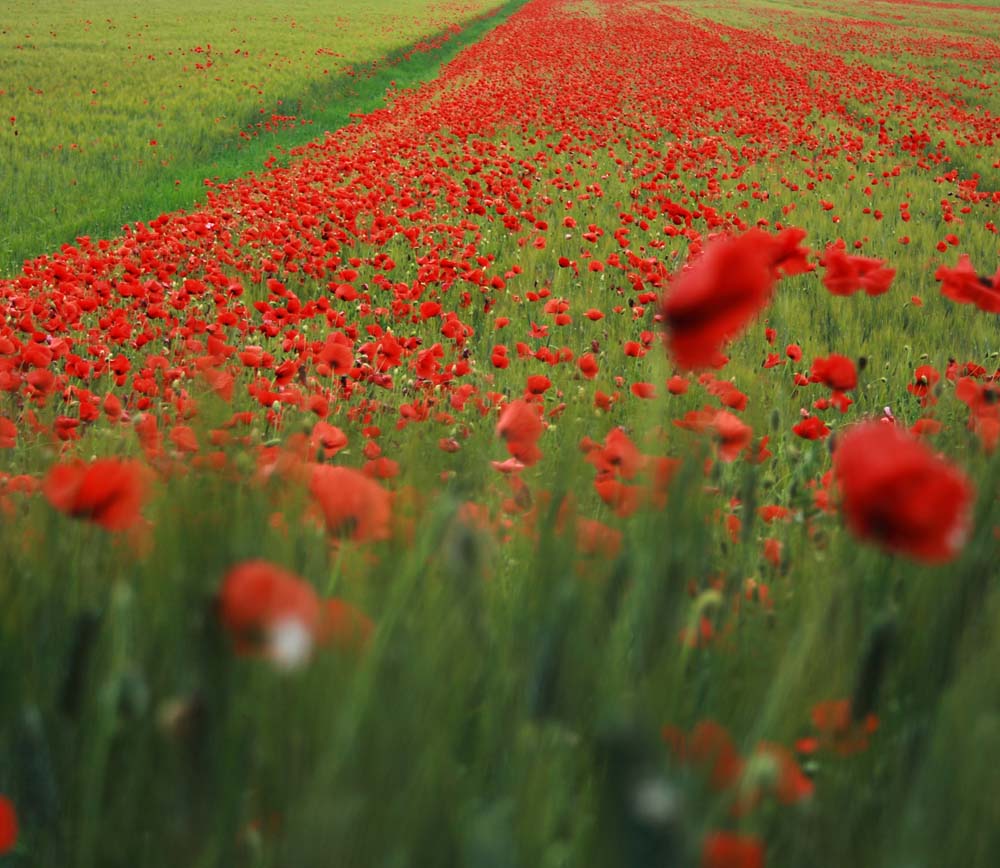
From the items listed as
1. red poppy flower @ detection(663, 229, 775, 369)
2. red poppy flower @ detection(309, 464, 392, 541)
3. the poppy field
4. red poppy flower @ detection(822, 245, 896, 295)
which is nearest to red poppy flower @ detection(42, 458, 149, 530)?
the poppy field

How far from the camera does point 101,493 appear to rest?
28.9 inches

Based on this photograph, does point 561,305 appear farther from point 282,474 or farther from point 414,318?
point 282,474

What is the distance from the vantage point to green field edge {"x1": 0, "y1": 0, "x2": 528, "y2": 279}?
6992mm

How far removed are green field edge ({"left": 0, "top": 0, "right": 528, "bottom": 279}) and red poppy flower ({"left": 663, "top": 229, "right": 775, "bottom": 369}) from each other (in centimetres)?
560

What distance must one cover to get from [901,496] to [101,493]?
24.4 inches

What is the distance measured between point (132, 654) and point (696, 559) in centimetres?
48

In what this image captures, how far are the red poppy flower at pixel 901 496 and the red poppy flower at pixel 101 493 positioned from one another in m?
0.57

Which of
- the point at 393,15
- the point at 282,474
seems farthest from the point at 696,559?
the point at 393,15

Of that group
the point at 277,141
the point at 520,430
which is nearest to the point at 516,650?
the point at 520,430

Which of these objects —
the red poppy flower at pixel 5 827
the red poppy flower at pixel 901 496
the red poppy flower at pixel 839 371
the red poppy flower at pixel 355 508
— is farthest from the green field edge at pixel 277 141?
the red poppy flower at pixel 901 496

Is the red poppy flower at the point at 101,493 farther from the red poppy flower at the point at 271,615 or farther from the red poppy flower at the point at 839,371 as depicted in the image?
the red poppy flower at the point at 839,371

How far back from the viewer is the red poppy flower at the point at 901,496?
0.57m

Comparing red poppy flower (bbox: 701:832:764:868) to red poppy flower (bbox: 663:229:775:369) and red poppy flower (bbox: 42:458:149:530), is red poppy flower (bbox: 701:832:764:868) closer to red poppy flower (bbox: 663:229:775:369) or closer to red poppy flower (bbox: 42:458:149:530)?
red poppy flower (bbox: 663:229:775:369)

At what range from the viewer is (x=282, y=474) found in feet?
2.76
